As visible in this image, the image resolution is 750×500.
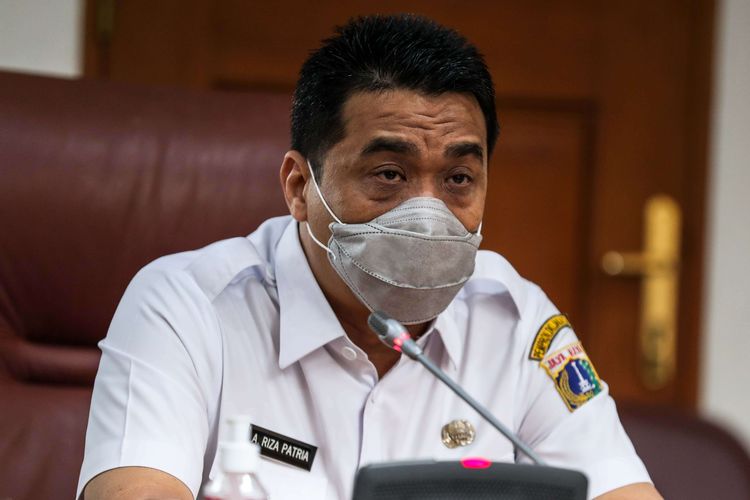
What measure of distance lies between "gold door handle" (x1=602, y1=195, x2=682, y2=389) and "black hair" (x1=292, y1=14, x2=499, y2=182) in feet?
3.91

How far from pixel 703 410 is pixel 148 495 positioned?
1.69 m

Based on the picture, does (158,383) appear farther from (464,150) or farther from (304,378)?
(464,150)

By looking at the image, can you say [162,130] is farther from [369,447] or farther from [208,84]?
[208,84]

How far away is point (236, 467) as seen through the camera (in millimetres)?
821

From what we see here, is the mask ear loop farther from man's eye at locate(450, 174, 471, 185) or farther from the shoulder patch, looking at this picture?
→ the shoulder patch

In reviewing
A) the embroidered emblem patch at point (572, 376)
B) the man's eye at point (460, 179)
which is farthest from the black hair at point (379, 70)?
the embroidered emblem patch at point (572, 376)

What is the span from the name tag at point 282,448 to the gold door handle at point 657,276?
133cm

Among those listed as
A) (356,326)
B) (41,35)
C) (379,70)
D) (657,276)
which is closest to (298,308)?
(356,326)

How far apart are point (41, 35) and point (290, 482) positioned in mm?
1375

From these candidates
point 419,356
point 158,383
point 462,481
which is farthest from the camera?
point 158,383

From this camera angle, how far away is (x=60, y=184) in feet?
4.88

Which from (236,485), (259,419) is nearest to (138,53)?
(259,419)

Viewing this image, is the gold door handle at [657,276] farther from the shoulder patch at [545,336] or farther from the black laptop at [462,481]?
the black laptop at [462,481]

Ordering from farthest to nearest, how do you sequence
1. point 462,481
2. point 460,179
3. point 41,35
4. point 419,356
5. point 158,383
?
1. point 41,35
2. point 460,179
3. point 158,383
4. point 419,356
5. point 462,481
